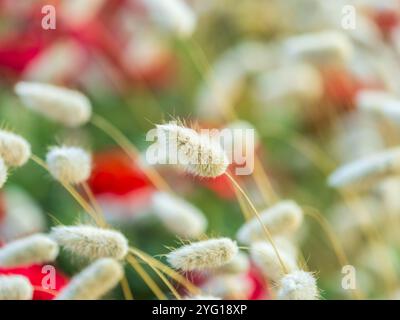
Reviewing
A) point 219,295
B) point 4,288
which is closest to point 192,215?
point 219,295

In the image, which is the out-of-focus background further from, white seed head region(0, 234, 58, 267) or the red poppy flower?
white seed head region(0, 234, 58, 267)

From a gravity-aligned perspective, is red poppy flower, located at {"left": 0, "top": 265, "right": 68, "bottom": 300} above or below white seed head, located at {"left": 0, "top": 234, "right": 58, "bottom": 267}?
above

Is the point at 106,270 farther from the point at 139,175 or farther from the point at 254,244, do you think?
the point at 139,175

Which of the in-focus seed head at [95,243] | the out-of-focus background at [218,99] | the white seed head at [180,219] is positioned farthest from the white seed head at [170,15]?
the in-focus seed head at [95,243]

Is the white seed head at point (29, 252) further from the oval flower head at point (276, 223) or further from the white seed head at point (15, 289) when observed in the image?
the oval flower head at point (276, 223)

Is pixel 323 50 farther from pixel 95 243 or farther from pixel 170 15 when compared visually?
pixel 95 243

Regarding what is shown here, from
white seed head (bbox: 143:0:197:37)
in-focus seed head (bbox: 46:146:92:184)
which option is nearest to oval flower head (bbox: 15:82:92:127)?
in-focus seed head (bbox: 46:146:92:184)
